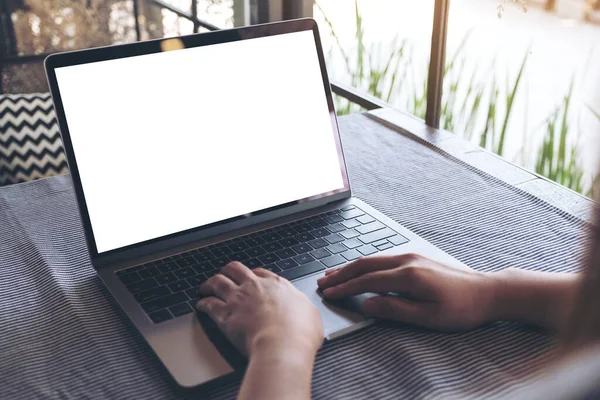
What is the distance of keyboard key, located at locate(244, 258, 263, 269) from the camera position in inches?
29.1

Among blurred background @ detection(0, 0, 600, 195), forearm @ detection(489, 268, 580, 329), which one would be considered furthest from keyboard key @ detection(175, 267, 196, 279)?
blurred background @ detection(0, 0, 600, 195)

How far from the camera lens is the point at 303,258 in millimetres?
756

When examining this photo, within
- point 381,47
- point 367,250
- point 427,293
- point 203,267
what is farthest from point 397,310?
point 381,47

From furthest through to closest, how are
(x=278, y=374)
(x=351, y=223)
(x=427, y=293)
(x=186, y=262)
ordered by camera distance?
(x=351, y=223), (x=186, y=262), (x=427, y=293), (x=278, y=374)

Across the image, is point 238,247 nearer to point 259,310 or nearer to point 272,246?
point 272,246

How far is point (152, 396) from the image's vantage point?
57cm

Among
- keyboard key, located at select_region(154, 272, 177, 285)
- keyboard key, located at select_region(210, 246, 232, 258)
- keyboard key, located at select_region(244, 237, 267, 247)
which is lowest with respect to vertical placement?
keyboard key, located at select_region(244, 237, 267, 247)

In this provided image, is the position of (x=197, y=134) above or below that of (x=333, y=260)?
above

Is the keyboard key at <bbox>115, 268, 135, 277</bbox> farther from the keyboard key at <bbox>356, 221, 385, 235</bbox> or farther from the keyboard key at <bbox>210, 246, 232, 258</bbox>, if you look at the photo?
the keyboard key at <bbox>356, 221, 385, 235</bbox>

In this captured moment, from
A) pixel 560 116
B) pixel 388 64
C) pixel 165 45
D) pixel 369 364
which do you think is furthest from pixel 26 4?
pixel 369 364

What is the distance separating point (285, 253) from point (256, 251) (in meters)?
0.04

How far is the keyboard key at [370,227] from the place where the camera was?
824 mm

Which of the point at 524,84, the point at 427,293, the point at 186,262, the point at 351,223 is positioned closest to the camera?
the point at 427,293

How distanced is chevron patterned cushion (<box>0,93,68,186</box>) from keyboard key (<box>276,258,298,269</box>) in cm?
102
